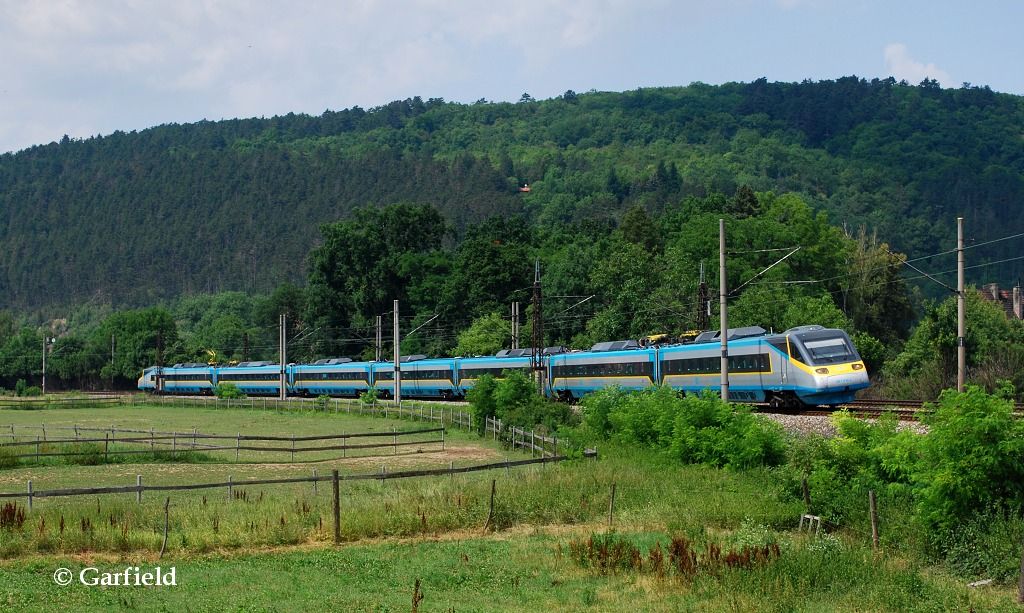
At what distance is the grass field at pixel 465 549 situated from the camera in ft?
59.1

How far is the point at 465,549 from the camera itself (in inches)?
894

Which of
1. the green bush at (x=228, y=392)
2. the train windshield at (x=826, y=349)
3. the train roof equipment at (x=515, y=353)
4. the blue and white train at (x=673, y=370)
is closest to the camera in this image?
the train windshield at (x=826, y=349)

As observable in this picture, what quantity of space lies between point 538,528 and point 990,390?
2663 cm

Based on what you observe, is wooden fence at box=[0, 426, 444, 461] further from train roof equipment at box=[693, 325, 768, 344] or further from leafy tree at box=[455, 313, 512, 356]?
leafy tree at box=[455, 313, 512, 356]

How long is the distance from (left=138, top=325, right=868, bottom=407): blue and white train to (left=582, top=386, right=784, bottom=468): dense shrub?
7072mm

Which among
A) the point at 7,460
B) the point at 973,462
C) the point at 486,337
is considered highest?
the point at 486,337

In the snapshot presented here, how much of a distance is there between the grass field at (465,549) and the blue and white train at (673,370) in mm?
13102

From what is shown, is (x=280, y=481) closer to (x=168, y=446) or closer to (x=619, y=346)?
(x=168, y=446)

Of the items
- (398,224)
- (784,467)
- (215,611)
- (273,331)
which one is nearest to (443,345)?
(398,224)

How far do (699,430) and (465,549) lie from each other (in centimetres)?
1172

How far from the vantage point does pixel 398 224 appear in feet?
428

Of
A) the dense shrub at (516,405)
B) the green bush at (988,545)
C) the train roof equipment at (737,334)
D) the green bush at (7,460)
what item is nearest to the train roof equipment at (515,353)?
the dense shrub at (516,405)

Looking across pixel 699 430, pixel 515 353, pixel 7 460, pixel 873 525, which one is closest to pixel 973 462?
pixel 873 525

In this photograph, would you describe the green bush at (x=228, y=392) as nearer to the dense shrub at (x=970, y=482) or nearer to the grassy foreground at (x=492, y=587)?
the grassy foreground at (x=492, y=587)
